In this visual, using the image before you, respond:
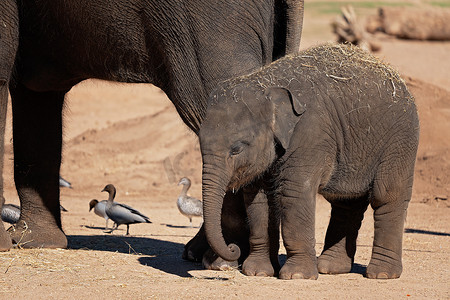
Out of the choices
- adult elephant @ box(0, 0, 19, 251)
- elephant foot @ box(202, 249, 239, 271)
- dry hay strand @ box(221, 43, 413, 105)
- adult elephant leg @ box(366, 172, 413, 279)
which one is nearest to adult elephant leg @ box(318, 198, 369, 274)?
adult elephant leg @ box(366, 172, 413, 279)

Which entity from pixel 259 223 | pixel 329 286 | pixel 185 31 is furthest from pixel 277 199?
pixel 185 31

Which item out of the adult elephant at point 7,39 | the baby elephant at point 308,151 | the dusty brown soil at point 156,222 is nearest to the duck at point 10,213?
the dusty brown soil at point 156,222

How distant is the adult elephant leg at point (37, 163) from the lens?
27.4 ft

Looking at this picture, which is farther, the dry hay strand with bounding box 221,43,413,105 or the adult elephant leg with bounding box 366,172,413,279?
the adult elephant leg with bounding box 366,172,413,279

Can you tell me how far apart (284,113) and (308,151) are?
33 cm

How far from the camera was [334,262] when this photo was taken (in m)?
7.12

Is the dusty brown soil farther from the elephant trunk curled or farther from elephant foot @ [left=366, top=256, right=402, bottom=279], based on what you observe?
the elephant trunk curled

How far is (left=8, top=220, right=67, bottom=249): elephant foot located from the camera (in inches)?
326

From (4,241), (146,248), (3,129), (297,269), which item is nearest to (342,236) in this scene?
(297,269)

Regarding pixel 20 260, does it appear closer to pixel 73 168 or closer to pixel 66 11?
pixel 66 11

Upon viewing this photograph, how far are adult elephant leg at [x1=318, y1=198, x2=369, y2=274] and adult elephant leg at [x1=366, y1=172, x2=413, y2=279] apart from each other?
0.29m

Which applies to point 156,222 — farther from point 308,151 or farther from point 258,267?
point 308,151

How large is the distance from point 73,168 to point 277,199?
29.9 feet

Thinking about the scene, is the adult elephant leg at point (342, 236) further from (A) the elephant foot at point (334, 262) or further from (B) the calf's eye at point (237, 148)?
Result: (B) the calf's eye at point (237, 148)
